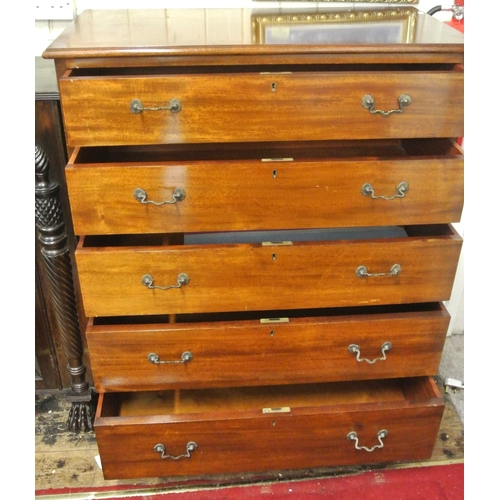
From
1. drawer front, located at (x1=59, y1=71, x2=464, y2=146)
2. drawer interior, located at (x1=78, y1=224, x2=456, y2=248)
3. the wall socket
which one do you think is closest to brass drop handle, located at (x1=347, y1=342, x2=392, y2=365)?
drawer interior, located at (x1=78, y1=224, x2=456, y2=248)

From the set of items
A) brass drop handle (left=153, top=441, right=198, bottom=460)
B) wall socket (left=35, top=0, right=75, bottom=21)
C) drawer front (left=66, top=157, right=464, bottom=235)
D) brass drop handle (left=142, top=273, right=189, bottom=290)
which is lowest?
brass drop handle (left=153, top=441, right=198, bottom=460)

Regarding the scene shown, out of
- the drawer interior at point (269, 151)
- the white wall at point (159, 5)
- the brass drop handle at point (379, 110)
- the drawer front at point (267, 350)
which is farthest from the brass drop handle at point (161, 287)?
the white wall at point (159, 5)

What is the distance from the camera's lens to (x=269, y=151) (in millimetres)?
1346

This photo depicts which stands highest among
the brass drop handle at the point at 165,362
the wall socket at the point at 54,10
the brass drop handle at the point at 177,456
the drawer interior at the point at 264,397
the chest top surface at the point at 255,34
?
the wall socket at the point at 54,10

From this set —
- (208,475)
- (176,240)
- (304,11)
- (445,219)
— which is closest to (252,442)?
(208,475)

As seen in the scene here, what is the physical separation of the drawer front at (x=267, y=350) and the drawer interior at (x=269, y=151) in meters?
0.36

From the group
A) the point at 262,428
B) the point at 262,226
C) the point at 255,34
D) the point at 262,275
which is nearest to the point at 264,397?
the point at 262,428

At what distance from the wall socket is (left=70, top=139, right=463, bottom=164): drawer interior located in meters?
0.39

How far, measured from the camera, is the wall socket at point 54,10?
55.7 inches

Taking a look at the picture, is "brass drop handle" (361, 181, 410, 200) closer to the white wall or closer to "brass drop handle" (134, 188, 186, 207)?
"brass drop handle" (134, 188, 186, 207)

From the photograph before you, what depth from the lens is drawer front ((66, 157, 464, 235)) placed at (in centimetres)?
112

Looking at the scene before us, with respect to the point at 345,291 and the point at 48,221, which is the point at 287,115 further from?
the point at 48,221

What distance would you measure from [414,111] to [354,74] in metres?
0.14

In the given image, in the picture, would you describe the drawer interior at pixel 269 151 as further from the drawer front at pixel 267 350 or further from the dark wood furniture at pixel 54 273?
the drawer front at pixel 267 350
